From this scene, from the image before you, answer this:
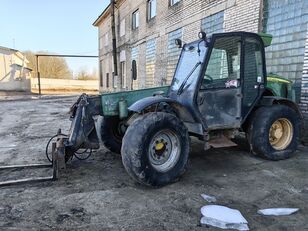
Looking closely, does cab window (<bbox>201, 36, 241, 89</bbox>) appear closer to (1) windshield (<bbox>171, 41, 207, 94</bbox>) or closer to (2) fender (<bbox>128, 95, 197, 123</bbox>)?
(1) windshield (<bbox>171, 41, 207, 94</bbox>)

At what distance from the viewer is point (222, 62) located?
17.0 ft

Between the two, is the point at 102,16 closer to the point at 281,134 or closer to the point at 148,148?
the point at 281,134

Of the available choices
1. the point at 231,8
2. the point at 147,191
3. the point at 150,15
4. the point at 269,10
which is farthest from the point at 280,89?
the point at 150,15

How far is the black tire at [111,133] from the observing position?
5.73 m

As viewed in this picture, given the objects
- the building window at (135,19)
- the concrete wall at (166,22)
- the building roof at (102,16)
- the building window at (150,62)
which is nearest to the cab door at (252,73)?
the concrete wall at (166,22)

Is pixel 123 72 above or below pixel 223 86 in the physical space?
above

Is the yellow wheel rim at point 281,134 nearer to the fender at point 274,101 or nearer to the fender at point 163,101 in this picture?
the fender at point 274,101

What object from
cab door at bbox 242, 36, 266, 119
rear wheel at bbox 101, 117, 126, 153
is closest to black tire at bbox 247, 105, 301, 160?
cab door at bbox 242, 36, 266, 119

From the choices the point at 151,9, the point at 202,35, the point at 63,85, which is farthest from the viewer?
the point at 63,85

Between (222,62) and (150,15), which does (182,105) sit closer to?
(222,62)

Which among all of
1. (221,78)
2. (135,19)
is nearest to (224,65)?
(221,78)

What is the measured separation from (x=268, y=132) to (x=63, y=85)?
39911 millimetres

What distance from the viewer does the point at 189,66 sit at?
524 centimetres

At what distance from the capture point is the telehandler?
429 cm
